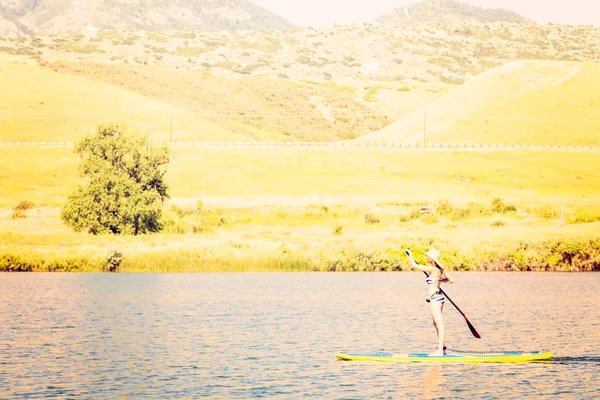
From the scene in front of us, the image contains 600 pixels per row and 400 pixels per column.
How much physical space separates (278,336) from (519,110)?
430 feet

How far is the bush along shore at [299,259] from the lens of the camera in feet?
175

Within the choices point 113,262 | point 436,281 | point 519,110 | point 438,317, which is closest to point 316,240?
point 113,262

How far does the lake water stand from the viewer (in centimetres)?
2169

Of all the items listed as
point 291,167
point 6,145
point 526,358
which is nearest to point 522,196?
point 291,167

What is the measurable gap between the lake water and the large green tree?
16.0 meters

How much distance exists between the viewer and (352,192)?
105 m

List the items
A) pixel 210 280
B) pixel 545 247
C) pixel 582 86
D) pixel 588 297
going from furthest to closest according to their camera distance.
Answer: pixel 582 86
pixel 545 247
pixel 210 280
pixel 588 297

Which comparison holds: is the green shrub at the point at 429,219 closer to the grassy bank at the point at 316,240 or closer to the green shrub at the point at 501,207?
the grassy bank at the point at 316,240

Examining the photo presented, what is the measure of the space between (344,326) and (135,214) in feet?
117

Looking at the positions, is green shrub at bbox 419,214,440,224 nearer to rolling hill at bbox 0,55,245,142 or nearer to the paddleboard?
the paddleboard

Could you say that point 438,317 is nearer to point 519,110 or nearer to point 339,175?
point 339,175

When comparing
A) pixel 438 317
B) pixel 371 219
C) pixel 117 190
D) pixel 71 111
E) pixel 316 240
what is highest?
pixel 71 111

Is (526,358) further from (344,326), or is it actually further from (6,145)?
(6,145)

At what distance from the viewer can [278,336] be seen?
2939 centimetres
